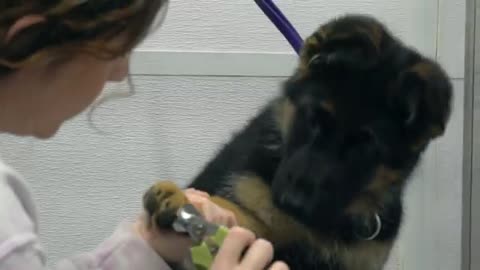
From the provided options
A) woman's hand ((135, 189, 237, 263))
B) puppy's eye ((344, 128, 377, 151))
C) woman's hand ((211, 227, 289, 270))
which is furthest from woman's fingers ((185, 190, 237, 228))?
puppy's eye ((344, 128, 377, 151))

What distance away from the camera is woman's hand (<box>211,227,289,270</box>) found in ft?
2.37

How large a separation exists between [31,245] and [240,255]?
0.18m

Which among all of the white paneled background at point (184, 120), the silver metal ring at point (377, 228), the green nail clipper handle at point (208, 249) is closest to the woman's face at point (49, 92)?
the green nail clipper handle at point (208, 249)

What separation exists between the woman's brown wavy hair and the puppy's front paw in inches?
10.5

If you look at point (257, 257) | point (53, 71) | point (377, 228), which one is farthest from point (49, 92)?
point (377, 228)

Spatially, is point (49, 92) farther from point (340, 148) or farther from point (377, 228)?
point (377, 228)

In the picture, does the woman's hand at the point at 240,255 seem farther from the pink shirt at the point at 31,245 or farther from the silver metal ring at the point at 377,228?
the silver metal ring at the point at 377,228

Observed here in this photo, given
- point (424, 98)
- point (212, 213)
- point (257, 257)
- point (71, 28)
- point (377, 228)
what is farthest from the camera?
point (377, 228)

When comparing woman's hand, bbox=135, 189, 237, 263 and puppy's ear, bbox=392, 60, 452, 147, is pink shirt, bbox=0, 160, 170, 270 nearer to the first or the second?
woman's hand, bbox=135, 189, 237, 263

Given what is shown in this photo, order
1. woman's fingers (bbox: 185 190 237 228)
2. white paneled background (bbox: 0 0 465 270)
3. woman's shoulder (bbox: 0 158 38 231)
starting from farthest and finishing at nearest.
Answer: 1. white paneled background (bbox: 0 0 465 270)
2. woman's fingers (bbox: 185 190 237 228)
3. woman's shoulder (bbox: 0 158 38 231)

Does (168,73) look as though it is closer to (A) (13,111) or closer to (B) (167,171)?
(B) (167,171)

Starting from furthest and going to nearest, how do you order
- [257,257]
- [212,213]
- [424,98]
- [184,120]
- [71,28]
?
[184,120]
[424,98]
[212,213]
[257,257]
[71,28]

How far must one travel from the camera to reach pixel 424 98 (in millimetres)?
1004

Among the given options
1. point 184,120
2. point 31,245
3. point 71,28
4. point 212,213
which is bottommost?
point 184,120
